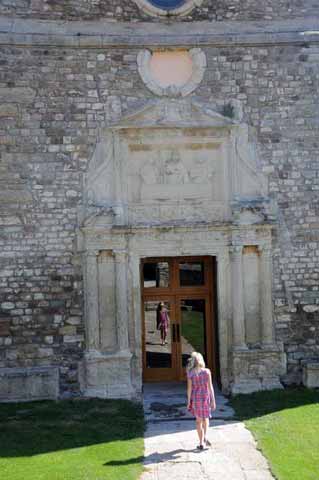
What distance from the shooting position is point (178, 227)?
10.1m

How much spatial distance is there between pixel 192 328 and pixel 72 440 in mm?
3959

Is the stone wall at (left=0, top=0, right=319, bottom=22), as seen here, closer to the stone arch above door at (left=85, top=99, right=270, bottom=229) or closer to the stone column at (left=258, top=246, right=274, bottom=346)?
the stone arch above door at (left=85, top=99, right=270, bottom=229)

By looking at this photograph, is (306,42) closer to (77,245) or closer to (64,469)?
(77,245)

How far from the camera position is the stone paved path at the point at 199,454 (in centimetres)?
645

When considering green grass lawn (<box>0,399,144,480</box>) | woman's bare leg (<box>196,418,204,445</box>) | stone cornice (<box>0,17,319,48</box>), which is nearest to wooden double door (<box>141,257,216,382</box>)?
green grass lawn (<box>0,399,144,480</box>)

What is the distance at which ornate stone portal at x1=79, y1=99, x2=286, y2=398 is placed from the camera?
32.8ft

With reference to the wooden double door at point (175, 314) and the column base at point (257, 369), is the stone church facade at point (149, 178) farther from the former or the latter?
the wooden double door at point (175, 314)

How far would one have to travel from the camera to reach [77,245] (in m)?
10.0

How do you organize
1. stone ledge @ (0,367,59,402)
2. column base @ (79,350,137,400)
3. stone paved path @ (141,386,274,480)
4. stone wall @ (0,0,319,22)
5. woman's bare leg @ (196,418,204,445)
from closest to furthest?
1. stone paved path @ (141,386,274,480)
2. woman's bare leg @ (196,418,204,445)
3. stone ledge @ (0,367,59,402)
4. column base @ (79,350,137,400)
5. stone wall @ (0,0,319,22)

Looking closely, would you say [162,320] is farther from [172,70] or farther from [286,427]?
[172,70]

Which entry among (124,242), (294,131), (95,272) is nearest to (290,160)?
(294,131)

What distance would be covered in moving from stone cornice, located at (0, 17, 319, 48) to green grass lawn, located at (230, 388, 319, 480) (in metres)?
5.95

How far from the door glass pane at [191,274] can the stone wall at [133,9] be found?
4349 millimetres

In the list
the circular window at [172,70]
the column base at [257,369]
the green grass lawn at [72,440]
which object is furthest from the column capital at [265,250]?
the green grass lawn at [72,440]
